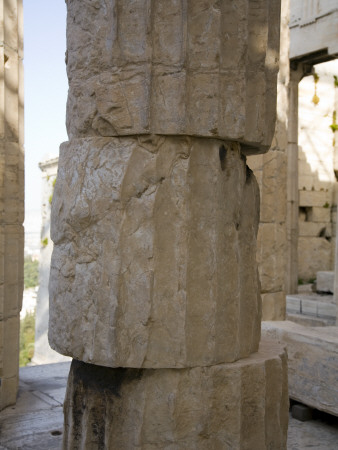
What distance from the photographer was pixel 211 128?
9.80 ft

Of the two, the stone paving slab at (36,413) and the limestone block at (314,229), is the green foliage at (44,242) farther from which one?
the limestone block at (314,229)

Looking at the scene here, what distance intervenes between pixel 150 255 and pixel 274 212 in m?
4.15

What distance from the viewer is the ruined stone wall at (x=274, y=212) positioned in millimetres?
6773

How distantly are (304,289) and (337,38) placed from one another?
5022mm

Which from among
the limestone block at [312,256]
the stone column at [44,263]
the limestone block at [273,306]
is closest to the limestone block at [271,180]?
the limestone block at [273,306]

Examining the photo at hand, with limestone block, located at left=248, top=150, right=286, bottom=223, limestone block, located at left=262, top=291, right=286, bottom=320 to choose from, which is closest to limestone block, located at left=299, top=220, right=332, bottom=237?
limestone block, located at left=262, top=291, right=286, bottom=320

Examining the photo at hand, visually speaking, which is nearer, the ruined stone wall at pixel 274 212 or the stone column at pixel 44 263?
the ruined stone wall at pixel 274 212

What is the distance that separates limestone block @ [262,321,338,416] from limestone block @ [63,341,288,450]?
222cm

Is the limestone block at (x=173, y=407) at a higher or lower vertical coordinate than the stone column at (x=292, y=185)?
lower

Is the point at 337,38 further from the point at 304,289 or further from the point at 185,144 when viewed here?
the point at 185,144

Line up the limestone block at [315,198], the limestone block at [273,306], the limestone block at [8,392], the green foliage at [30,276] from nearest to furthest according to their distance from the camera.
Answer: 1. the limestone block at [8,392]
2. the limestone block at [273,306]
3. the limestone block at [315,198]
4. the green foliage at [30,276]

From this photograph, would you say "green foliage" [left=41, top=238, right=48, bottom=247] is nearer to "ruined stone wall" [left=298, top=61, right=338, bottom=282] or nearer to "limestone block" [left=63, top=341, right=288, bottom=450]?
"ruined stone wall" [left=298, top=61, right=338, bottom=282]

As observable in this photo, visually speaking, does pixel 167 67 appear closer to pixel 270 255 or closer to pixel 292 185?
pixel 270 255

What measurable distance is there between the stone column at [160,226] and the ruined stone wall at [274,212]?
12.0ft
